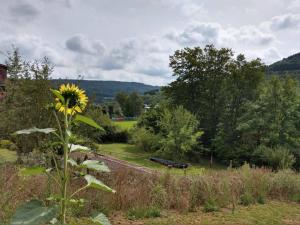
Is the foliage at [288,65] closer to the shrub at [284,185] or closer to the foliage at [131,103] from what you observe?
the foliage at [131,103]

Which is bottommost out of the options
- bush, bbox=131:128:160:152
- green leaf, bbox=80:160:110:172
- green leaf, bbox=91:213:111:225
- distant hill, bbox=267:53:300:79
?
bush, bbox=131:128:160:152

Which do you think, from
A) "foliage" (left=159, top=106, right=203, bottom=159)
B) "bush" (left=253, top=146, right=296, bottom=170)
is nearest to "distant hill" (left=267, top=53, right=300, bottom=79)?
"foliage" (left=159, top=106, right=203, bottom=159)

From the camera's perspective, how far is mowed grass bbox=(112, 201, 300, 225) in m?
8.02

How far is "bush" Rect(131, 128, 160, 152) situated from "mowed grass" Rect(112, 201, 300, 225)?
1060 inches

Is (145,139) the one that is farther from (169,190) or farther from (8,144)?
(169,190)

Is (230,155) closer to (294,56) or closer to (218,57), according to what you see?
(218,57)

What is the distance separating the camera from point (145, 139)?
39.4 meters

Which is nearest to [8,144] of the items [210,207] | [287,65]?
[210,207]

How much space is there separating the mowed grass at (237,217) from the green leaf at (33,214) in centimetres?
594

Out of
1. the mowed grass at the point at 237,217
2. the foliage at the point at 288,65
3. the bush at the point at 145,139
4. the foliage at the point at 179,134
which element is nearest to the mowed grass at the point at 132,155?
the bush at the point at 145,139

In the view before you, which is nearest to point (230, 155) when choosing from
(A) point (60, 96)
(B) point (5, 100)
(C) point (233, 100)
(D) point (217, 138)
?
(D) point (217, 138)

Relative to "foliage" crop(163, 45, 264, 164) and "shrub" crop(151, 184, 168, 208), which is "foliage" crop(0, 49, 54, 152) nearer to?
"shrub" crop(151, 184, 168, 208)

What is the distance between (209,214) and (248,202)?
187 cm

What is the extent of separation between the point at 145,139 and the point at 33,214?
37544 millimetres
